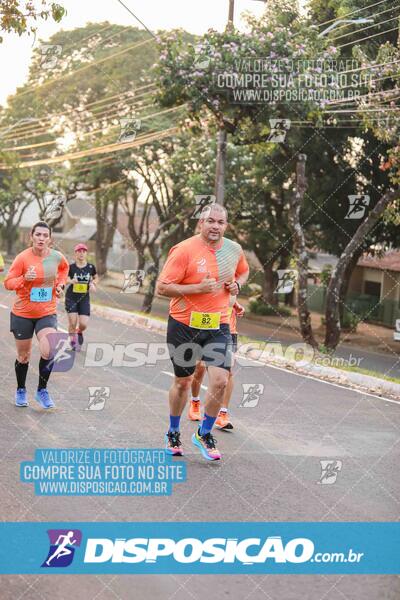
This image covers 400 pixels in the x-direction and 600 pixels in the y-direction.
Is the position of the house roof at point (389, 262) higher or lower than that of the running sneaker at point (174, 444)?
lower

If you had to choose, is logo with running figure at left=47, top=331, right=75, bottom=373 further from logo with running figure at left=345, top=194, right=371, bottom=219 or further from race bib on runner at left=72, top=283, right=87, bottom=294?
logo with running figure at left=345, top=194, right=371, bottom=219

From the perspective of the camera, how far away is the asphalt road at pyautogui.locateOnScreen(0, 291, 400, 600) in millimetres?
5355

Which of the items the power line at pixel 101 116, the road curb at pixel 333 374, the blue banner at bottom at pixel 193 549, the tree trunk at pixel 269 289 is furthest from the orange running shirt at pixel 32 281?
the tree trunk at pixel 269 289

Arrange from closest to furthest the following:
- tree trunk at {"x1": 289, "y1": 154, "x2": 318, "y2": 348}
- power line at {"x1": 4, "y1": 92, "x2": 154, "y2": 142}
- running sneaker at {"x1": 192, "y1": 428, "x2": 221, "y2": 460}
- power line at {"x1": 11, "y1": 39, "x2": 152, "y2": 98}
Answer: running sneaker at {"x1": 192, "y1": 428, "x2": 221, "y2": 460}, tree trunk at {"x1": 289, "y1": 154, "x2": 318, "y2": 348}, power line at {"x1": 4, "y1": 92, "x2": 154, "y2": 142}, power line at {"x1": 11, "y1": 39, "x2": 152, "y2": 98}

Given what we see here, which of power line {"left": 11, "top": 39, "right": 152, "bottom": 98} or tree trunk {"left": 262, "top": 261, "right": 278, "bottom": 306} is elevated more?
power line {"left": 11, "top": 39, "right": 152, "bottom": 98}

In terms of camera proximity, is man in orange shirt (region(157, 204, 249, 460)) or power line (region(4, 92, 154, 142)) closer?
man in orange shirt (region(157, 204, 249, 460))

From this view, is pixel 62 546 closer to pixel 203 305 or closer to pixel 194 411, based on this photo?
pixel 203 305

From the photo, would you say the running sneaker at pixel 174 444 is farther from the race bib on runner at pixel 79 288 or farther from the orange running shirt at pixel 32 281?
the race bib on runner at pixel 79 288

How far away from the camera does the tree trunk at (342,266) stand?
67.9 ft

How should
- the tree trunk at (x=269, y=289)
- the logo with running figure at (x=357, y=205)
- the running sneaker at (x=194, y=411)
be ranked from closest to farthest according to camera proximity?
the running sneaker at (x=194, y=411) < the logo with running figure at (x=357, y=205) < the tree trunk at (x=269, y=289)

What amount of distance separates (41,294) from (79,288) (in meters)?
6.00

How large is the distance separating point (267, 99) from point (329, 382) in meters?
7.50

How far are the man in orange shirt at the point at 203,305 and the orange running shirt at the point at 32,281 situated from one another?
2.16m

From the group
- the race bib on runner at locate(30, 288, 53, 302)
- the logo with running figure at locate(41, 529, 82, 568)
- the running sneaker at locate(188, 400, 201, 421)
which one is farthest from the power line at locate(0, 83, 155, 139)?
the logo with running figure at locate(41, 529, 82, 568)
